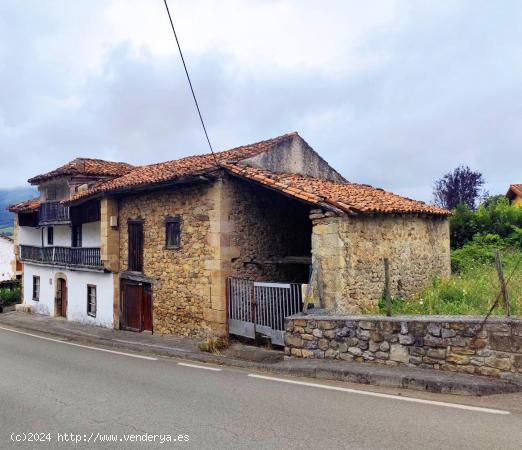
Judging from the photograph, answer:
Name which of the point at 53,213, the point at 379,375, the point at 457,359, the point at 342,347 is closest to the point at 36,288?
the point at 53,213

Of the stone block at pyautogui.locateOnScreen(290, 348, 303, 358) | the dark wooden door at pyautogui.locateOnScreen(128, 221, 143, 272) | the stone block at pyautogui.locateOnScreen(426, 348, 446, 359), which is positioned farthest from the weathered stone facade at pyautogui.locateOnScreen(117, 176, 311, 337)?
the stone block at pyautogui.locateOnScreen(426, 348, 446, 359)

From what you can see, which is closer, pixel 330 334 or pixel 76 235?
pixel 330 334

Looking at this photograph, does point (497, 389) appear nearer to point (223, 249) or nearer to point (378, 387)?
point (378, 387)

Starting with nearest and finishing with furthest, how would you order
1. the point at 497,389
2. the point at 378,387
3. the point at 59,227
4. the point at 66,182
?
the point at 497,389, the point at 378,387, the point at 66,182, the point at 59,227

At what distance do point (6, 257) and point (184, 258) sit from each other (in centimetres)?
2816

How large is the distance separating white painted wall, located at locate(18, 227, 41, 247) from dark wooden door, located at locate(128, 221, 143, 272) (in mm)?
12119

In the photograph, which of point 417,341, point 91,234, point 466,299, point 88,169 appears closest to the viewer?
point 417,341

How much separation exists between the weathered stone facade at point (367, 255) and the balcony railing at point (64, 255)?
31.9 ft

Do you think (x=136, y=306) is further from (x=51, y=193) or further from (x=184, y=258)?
(x=51, y=193)

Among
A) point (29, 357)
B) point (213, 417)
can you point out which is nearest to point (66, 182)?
point (29, 357)

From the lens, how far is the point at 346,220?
33.0 feet

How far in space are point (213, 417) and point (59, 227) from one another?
1863 cm

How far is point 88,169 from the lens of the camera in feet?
63.5

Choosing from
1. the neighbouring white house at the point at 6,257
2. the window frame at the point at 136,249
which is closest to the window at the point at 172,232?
the window frame at the point at 136,249
